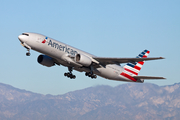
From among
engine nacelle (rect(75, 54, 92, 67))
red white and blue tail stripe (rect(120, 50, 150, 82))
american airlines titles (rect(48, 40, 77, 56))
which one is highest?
american airlines titles (rect(48, 40, 77, 56))

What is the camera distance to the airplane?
40.1 meters

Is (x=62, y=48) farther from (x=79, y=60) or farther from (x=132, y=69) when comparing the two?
(x=132, y=69)

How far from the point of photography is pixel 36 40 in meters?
39.9

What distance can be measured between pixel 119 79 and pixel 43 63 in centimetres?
1269

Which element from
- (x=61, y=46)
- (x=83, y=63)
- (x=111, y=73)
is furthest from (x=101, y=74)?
(x=61, y=46)

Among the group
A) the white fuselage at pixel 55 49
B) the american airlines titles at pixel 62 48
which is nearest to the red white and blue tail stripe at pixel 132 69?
the white fuselage at pixel 55 49

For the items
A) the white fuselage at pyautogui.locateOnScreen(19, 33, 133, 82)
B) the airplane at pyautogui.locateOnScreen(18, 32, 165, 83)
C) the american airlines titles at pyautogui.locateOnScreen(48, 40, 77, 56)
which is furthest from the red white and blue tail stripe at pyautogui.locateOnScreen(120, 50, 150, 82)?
the american airlines titles at pyautogui.locateOnScreen(48, 40, 77, 56)

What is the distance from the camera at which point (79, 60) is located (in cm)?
4203

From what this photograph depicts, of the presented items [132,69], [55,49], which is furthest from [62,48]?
[132,69]

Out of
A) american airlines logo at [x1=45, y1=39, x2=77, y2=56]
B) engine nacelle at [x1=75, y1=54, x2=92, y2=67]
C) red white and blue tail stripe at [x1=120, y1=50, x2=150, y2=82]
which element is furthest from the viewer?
red white and blue tail stripe at [x1=120, y1=50, x2=150, y2=82]

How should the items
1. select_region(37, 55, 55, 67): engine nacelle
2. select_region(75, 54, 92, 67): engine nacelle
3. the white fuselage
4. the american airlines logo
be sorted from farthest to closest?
1. select_region(37, 55, 55, 67): engine nacelle
2. select_region(75, 54, 92, 67): engine nacelle
3. the american airlines logo
4. the white fuselage

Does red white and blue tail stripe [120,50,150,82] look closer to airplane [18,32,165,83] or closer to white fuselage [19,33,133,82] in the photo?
airplane [18,32,165,83]

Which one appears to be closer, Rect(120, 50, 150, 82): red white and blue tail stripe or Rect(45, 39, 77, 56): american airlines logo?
Rect(45, 39, 77, 56): american airlines logo

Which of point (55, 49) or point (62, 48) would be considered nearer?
point (55, 49)
